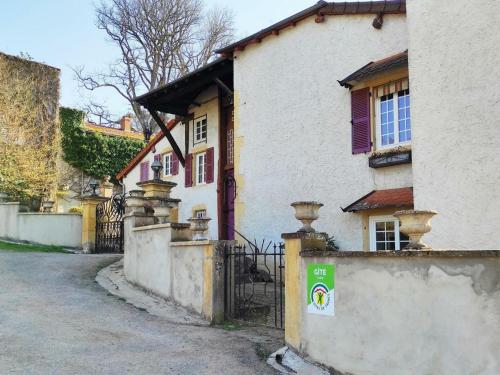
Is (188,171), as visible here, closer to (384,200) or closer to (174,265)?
(174,265)

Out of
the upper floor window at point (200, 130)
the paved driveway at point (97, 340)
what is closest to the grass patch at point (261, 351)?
the paved driveway at point (97, 340)

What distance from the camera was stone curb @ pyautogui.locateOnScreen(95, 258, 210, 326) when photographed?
8.83 meters

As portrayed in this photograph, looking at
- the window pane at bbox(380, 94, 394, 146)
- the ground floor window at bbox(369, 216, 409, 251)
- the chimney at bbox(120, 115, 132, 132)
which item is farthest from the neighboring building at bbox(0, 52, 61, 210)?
the window pane at bbox(380, 94, 394, 146)

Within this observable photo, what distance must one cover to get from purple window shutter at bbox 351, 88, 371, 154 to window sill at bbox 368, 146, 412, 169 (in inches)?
11.8

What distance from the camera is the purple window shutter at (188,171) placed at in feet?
58.4

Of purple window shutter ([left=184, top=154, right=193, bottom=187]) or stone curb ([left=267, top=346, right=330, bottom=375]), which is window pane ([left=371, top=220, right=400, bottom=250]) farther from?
purple window shutter ([left=184, top=154, right=193, bottom=187])

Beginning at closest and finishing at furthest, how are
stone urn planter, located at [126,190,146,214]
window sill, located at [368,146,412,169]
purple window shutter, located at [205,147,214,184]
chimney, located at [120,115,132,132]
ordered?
window sill, located at [368,146,412,169] < stone urn planter, located at [126,190,146,214] < purple window shutter, located at [205,147,214,184] < chimney, located at [120,115,132,132]

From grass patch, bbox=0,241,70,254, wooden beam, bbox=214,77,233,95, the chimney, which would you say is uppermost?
the chimney

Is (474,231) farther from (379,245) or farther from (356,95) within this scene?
(356,95)

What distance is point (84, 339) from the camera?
6977mm

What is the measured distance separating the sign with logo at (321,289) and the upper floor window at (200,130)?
11.6m

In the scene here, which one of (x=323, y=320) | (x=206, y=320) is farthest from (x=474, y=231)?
(x=206, y=320)

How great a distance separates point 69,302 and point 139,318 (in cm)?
166

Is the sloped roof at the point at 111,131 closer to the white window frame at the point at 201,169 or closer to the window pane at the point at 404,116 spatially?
the white window frame at the point at 201,169
